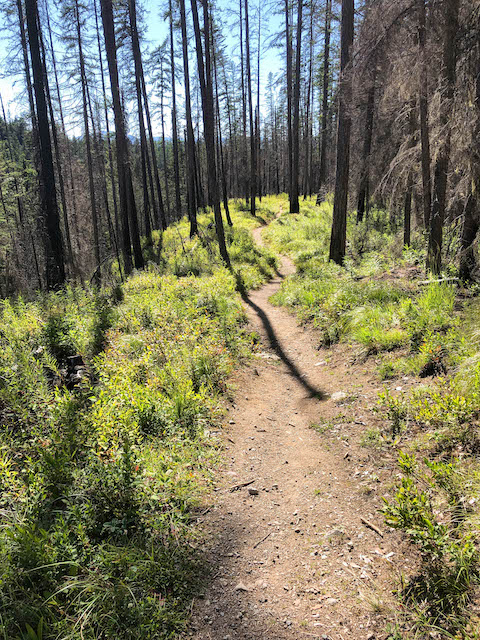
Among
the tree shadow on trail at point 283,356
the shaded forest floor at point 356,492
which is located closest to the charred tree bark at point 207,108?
the tree shadow on trail at point 283,356

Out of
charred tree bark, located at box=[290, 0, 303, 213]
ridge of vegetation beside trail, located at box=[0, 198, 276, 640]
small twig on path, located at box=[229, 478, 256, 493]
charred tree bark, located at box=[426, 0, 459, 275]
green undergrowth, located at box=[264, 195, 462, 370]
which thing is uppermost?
charred tree bark, located at box=[290, 0, 303, 213]

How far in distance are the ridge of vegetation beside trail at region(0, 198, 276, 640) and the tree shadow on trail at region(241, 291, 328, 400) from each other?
0.84m

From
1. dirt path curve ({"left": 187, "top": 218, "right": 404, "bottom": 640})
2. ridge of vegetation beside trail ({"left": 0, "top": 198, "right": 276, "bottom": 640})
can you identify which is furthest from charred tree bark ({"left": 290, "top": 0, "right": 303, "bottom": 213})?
dirt path curve ({"left": 187, "top": 218, "right": 404, "bottom": 640})

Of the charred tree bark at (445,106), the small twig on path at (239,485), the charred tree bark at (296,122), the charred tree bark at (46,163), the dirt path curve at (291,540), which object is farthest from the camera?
the charred tree bark at (296,122)

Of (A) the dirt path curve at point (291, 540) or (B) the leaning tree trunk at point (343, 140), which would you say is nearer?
(A) the dirt path curve at point (291, 540)

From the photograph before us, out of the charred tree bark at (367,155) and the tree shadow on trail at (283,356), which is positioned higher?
the charred tree bark at (367,155)

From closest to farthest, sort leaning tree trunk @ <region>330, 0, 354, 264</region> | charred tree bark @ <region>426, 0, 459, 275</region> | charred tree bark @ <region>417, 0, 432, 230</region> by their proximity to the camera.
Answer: charred tree bark @ <region>426, 0, 459, 275</region> → charred tree bark @ <region>417, 0, 432, 230</region> → leaning tree trunk @ <region>330, 0, 354, 264</region>

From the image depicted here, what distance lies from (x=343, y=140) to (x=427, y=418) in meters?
9.13

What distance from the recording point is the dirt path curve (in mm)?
2379

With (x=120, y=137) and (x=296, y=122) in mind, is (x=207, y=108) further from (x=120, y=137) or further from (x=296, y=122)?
(x=296, y=122)

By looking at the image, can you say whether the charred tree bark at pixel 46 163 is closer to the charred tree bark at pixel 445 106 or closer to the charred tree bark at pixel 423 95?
the charred tree bark at pixel 423 95

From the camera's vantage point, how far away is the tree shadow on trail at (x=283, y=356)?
5670mm

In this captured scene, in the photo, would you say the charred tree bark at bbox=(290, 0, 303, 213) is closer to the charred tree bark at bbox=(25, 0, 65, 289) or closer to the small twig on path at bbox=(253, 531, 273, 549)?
the charred tree bark at bbox=(25, 0, 65, 289)

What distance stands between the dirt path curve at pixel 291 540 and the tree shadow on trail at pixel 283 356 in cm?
25
